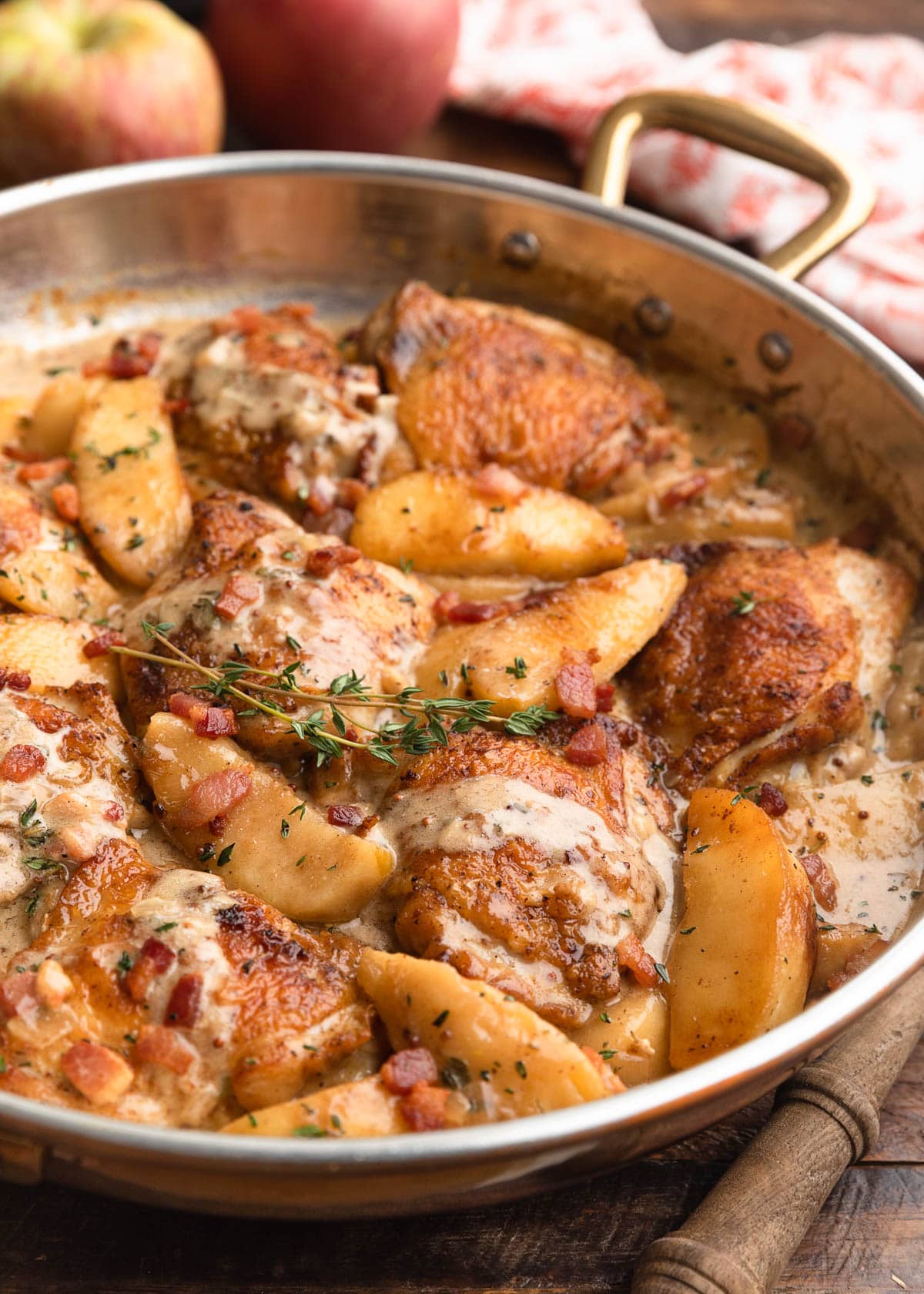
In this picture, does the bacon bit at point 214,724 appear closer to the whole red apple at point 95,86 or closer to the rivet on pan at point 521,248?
the rivet on pan at point 521,248

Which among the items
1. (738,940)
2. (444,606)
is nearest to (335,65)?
(444,606)

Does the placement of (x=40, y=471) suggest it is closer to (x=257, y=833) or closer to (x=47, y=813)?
(x=47, y=813)

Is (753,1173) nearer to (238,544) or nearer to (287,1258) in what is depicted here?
(287,1258)

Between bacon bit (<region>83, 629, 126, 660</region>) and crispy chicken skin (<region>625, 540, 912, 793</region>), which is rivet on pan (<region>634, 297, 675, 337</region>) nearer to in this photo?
crispy chicken skin (<region>625, 540, 912, 793</region>)

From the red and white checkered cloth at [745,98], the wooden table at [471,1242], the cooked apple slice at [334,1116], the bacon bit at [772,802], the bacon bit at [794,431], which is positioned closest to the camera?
the cooked apple slice at [334,1116]

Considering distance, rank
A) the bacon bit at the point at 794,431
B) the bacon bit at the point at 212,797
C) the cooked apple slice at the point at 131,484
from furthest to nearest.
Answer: the bacon bit at the point at 794,431, the cooked apple slice at the point at 131,484, the bacon bit at the point at 212,797

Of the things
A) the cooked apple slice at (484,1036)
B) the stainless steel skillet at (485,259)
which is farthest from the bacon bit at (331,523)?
the cooked apple slice at (484,1036)
